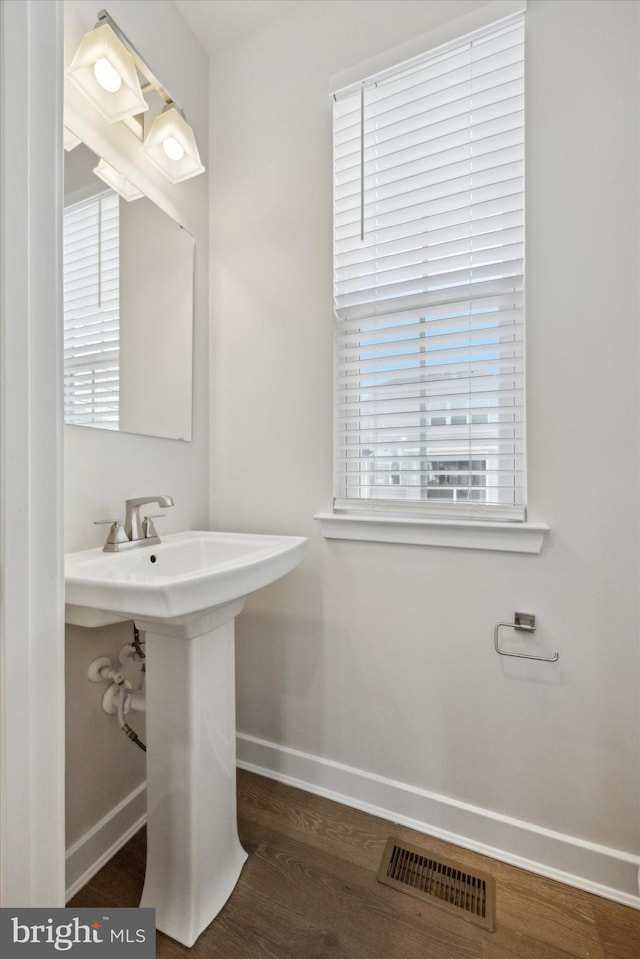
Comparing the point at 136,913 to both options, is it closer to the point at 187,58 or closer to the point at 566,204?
the point at 566,204

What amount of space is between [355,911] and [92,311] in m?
1.73

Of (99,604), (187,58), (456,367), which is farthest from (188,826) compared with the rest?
(187,58)

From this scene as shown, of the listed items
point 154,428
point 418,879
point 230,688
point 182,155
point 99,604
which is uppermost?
point 182,155

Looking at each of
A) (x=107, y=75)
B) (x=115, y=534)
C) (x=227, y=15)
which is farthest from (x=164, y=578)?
(x=227, y=15)

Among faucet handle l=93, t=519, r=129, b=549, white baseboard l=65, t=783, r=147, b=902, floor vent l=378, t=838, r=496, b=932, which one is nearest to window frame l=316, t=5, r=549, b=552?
faucet handle l=93, t=519, r=129, b=549

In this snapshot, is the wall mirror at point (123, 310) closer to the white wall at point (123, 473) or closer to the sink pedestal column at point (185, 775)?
the white wall at point (123, 473)

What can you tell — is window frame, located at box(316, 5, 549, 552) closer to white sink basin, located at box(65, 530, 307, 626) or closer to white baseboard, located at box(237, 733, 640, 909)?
white sink basin, located at box(65, 530, 307, 626)

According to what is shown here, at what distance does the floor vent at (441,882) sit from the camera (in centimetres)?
102

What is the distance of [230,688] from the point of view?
108cm

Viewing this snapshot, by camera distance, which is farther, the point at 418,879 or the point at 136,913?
the point at 418,879

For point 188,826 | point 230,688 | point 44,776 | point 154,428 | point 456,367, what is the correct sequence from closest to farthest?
point 44,776 < point 188,826 < point 230,688 < point 456,367 < point 154,428

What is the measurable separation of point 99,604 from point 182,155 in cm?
138

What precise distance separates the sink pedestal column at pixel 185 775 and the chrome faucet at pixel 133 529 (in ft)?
0.82

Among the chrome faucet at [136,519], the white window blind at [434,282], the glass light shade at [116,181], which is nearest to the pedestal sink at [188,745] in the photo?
the chrome faucet at [136,519]
